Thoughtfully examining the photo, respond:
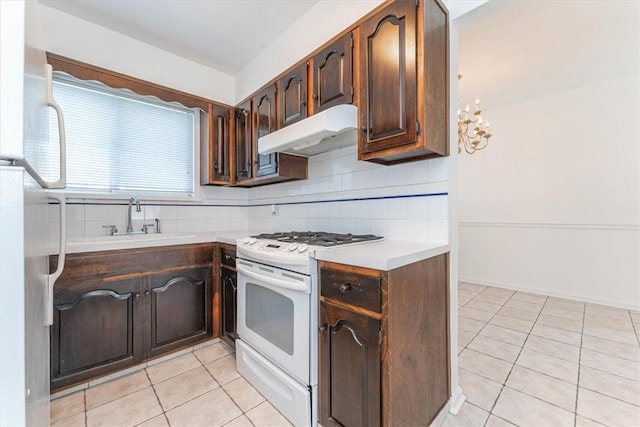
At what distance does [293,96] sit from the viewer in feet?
6.62

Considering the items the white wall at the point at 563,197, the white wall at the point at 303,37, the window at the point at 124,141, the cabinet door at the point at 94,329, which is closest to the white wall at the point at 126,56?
the window at the point at 124,141

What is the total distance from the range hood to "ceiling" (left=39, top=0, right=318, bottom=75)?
1.12 meters

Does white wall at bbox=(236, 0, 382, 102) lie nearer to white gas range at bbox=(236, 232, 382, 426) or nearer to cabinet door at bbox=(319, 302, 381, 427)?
white gas range at bbox=(236, 232, 382, 426)

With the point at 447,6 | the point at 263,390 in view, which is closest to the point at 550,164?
the point at 447,6

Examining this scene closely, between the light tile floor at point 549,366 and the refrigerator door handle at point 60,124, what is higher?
the refrigerator door handle at point 60,124

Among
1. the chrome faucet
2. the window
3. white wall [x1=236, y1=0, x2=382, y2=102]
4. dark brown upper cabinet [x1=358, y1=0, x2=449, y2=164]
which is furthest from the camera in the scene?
the chrome faucet

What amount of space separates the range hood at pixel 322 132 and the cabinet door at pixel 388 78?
0.09 meters

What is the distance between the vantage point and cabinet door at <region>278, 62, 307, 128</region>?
1.92 metres

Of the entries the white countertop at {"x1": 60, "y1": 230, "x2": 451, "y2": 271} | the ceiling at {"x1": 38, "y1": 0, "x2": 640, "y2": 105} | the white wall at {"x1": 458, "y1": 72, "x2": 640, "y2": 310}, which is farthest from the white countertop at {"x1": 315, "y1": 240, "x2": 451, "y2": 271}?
the white wall at {"x1": 458, "y1": 72, "x2": 640, "y2": 310}

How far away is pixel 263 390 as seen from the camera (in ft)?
5.41

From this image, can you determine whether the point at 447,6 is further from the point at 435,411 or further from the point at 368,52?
the point at 435,411

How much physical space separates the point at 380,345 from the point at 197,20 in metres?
2.68

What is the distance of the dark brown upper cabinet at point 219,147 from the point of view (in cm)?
266

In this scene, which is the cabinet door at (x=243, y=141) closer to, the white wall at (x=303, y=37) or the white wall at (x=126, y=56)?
the white wall at (x=303, y=37)
